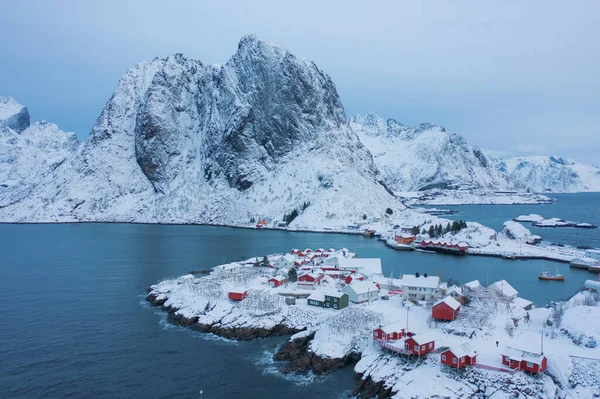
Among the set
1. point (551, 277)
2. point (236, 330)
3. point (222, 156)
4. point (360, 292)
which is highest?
point (222, 156)

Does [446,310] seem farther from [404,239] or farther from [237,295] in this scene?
[404,239]

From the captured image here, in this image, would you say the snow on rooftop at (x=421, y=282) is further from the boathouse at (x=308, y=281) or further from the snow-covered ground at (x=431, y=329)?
the boathouse at (x=308, y=281)

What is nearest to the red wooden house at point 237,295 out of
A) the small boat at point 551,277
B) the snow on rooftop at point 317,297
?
the snow on rooftop at point 317,297

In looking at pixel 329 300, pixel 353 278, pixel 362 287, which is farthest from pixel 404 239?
pixel 329 300

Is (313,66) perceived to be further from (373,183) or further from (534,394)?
(534,394)

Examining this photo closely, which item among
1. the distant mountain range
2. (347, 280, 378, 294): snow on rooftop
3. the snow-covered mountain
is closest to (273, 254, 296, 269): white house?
(347, 280, 378, 294): snow on rooftop

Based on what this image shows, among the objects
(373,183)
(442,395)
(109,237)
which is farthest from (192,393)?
(373,183)

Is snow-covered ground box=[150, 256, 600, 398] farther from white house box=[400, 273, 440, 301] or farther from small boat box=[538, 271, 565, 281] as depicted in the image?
small boat box=[538, 271, 565, 281]
